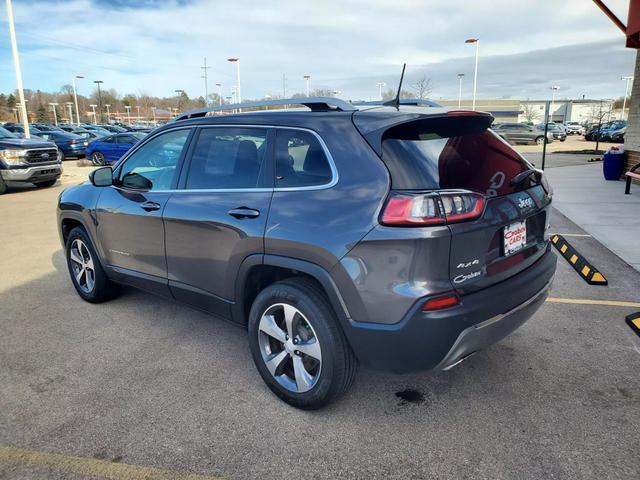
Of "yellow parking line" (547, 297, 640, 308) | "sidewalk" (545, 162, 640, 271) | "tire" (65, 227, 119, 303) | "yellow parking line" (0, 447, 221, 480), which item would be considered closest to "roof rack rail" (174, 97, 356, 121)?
"yellow parking line" (0, 447, 221, 480)

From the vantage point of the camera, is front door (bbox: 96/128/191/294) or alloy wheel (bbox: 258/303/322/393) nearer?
alloy wheel (bbox: 258/303/322/393)

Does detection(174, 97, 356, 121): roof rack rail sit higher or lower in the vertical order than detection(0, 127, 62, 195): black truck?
higher

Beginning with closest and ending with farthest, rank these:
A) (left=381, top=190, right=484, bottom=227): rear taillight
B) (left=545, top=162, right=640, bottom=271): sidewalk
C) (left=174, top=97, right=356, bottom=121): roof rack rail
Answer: (left=381, top=190, right=484, bottom=227): rear taillight → (left=174, top=97, right=356, bottom=121): roof rack rail → (left=545, top=162, right=640, bottom=271): sidewalk

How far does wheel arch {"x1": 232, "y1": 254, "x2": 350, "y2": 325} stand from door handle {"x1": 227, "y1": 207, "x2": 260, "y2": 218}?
0.83 ft

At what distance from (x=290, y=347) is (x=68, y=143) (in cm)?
2581

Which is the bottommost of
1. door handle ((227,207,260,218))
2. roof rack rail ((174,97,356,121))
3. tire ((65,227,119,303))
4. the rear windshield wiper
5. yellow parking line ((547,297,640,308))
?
yellow parking line ((547,297,640,308))

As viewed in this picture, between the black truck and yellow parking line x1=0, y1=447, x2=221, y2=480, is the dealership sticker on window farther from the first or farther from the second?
the black truck

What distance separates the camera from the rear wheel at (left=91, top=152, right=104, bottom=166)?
21422 mm

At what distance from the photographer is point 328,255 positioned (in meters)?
2.61

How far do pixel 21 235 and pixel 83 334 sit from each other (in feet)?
15.9

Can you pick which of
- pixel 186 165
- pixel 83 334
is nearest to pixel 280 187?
pixel 186 165

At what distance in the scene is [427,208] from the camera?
2400mm

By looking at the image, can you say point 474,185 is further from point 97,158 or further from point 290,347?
point 97,158

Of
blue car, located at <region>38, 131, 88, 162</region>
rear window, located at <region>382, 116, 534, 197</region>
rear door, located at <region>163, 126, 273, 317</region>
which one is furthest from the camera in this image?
blue car, located at <region>38, 131, 88, 162</region>
